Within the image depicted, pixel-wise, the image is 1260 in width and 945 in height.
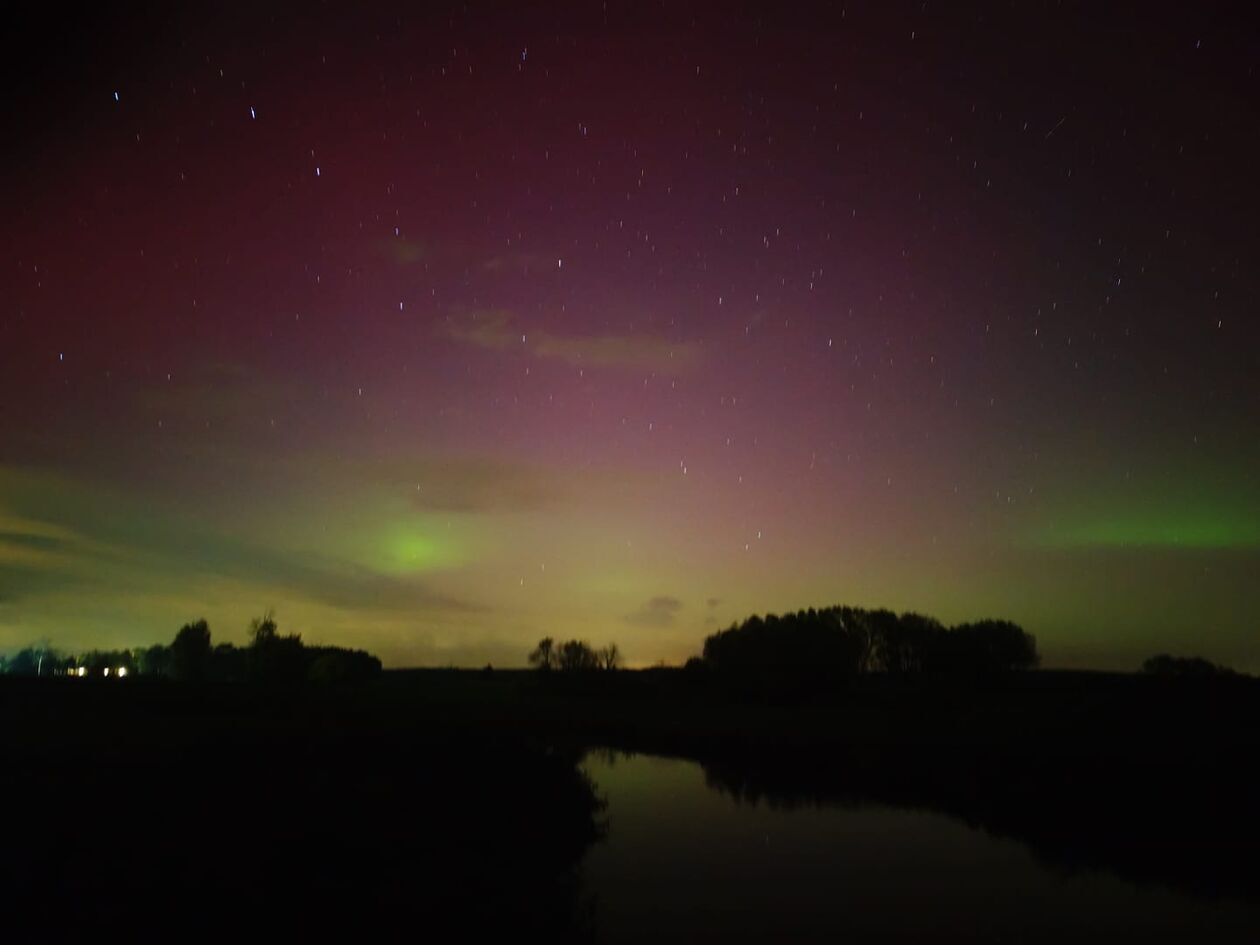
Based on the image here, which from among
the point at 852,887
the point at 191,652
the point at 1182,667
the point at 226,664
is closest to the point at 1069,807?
the point at 852,887

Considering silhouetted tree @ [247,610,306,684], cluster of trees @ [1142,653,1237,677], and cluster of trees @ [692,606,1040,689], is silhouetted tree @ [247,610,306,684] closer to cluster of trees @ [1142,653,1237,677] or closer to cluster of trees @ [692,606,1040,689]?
cluster of trees @ [692,606,1040,689]

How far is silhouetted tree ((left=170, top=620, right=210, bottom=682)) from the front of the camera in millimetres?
142250

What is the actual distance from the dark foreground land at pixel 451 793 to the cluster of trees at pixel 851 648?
85.7 feet

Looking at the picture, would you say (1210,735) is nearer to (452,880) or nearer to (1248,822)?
(1248,822)

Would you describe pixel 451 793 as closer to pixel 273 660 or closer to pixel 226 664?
pixel 273 660

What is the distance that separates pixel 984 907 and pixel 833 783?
20058 millimetres

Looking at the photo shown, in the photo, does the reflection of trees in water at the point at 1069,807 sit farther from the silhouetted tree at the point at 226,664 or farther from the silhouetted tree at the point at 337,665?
the silhouetted tree at the point at 226,664

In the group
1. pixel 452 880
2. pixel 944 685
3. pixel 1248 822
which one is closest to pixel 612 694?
pixel 944 685

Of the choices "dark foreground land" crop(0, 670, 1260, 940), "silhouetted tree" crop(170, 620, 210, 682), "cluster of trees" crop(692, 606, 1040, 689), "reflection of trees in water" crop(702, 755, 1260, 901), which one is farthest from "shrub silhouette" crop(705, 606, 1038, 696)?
"silhouetted tree" crop(170, 620, 210, 682)

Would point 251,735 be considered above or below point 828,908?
above

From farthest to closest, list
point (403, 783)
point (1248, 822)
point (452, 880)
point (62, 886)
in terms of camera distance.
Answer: point (1248, 822)
point (403, 783)
point (452, 880)
point (62, 886)

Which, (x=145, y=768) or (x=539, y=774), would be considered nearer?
(x=145, y=768)

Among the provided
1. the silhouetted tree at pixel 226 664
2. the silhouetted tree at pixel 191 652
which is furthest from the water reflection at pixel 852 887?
the silhouetted tree at pixel 226 664

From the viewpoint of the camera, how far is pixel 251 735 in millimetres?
34938
